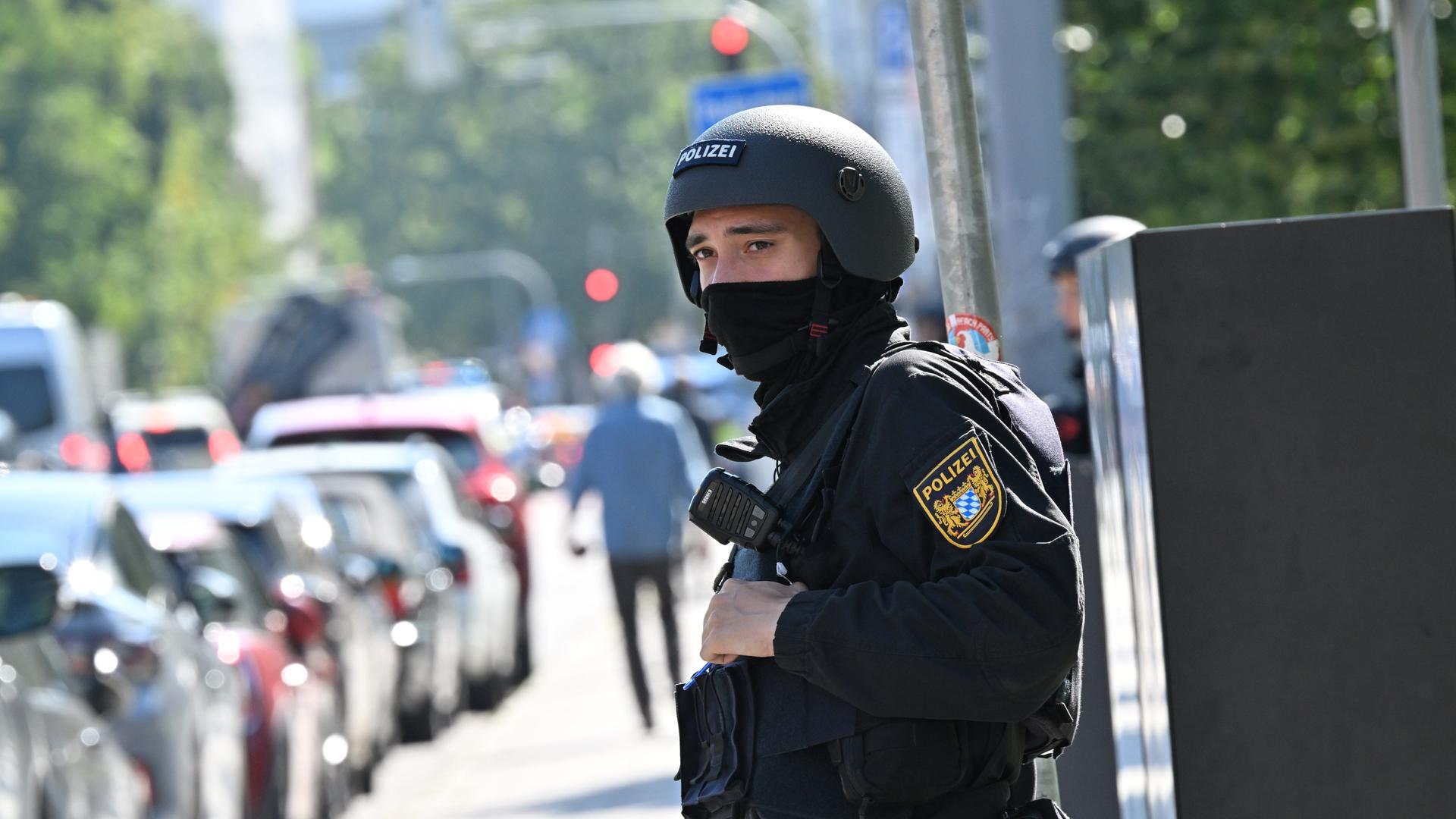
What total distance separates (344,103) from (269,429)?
8010cm

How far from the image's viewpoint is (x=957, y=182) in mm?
3705

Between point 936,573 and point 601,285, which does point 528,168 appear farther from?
point 936,573

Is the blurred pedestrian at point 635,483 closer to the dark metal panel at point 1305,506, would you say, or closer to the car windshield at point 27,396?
the dark metal panel at point 1305,506

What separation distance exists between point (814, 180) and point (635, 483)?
30.9 feet

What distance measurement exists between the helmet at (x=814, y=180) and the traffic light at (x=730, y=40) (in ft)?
42.3

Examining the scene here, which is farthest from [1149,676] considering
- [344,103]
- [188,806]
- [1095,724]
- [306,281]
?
[344,103]

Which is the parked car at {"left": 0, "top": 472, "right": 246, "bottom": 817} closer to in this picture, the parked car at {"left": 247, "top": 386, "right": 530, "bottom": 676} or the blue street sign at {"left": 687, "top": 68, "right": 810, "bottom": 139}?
the blue street sign at {"left": 687, "top": 68, "right": 810, "bottom": 139}

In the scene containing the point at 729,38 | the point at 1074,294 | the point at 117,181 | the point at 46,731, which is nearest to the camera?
the point at 46,731

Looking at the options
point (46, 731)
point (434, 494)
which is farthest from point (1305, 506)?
point (434, 494)

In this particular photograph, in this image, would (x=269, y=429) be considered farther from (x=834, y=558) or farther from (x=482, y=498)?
(x=834, y=558)

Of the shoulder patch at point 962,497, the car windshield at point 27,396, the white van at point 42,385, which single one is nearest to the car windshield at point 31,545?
→ the shoulder patch at point 962,497

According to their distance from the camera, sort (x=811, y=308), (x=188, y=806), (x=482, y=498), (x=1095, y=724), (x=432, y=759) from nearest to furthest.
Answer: (x=811, y=308) < (x=1095, y=724) < (x=188, y=806) < (x=432, y=759) < (x=482, y=498)

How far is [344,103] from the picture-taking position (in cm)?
9288

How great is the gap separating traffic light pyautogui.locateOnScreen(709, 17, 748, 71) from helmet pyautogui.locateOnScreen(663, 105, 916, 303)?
508 inches
